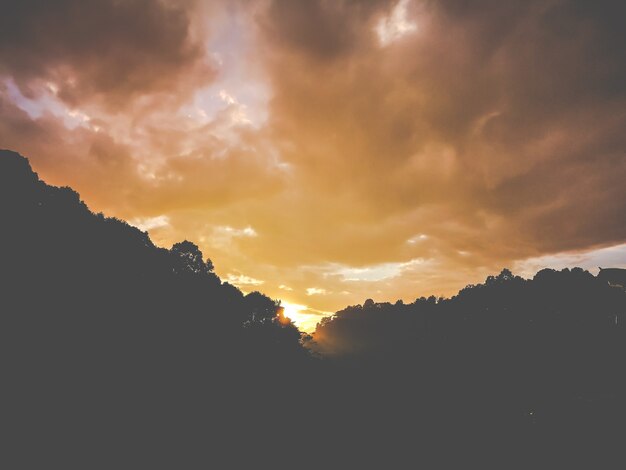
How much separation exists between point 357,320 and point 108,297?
142 metres

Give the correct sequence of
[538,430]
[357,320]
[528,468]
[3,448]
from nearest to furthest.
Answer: [3,448]
[528,468]
[538,430]
[357,320]

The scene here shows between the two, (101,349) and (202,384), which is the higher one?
(101,349)

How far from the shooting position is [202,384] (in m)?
20.9

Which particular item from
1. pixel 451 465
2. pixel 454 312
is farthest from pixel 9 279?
pixel 454 312

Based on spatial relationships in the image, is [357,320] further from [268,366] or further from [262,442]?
[262,442]

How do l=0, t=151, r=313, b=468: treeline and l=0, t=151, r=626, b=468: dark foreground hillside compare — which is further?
l=0, t=151, r=626, b=468: dark foreground hillside

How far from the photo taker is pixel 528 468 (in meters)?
18.8

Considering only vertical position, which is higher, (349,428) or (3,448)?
(3,448)

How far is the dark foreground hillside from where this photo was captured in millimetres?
14578

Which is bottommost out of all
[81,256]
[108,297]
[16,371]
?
[16,371]

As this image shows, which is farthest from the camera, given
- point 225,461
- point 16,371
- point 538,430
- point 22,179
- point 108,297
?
point 22,179

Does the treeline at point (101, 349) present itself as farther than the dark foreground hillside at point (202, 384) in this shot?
No

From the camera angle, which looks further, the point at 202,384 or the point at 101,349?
the point at 202,384

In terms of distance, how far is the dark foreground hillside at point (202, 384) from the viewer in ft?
47.8
